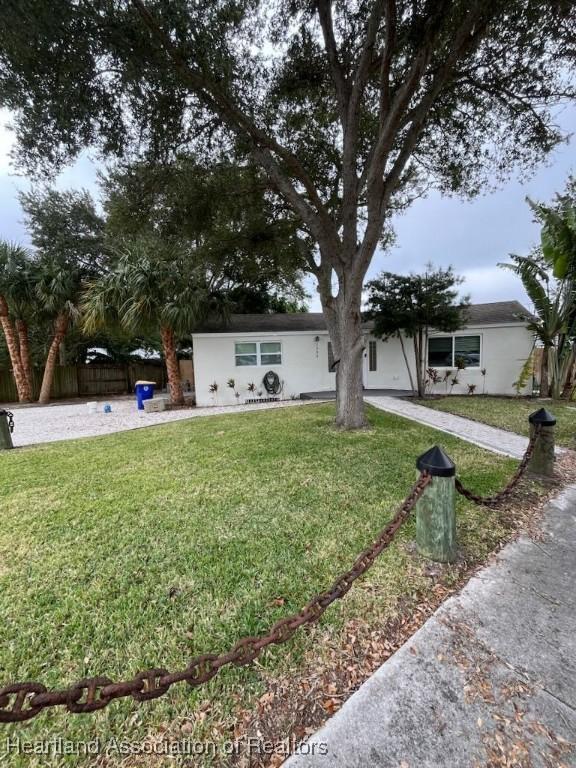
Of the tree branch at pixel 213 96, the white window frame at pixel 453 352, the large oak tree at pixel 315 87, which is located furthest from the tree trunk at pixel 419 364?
the tree branch at pixel 213 96

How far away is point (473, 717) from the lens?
142 cm

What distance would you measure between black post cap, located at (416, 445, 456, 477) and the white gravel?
7.50m

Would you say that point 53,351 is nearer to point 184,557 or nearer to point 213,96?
point 213,96

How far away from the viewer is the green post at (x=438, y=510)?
235 cm

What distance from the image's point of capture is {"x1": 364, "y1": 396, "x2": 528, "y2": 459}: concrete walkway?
5.52 meters

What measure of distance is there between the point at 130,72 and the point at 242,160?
2739 millimetres

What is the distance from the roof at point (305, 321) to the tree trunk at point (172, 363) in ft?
3.84

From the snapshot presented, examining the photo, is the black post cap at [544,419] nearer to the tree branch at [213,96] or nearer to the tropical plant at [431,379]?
the tree branch at [213,96]

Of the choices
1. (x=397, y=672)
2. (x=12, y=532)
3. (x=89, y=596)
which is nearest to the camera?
(x=397, y=672)

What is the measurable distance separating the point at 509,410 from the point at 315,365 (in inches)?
263

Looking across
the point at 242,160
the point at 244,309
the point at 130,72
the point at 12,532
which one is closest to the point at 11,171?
the point at 130,72

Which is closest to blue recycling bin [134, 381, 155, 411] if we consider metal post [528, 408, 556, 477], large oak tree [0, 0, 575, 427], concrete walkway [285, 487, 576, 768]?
large oak tree [0, 0, 575, 427]

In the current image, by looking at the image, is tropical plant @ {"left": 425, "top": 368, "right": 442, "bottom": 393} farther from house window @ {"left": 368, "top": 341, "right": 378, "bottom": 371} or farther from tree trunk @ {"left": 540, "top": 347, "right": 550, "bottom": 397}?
tree trunk @ {"left": 540, "top": 347, "right": 550, "bottom": 397}

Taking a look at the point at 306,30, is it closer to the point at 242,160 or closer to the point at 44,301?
the point at 242,160
